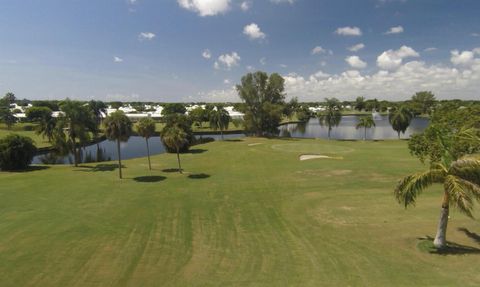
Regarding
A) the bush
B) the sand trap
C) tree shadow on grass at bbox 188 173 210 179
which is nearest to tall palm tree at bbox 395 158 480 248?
tree shadow on grass at bbox 188 173 210 179

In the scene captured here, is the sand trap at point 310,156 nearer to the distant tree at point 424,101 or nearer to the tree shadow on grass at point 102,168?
the tree shadow on grass at point 102,168

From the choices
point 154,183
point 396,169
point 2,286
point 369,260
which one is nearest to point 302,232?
point 369,260

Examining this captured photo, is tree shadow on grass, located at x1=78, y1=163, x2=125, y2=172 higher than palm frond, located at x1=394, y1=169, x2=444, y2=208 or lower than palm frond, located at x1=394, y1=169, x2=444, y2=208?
lower

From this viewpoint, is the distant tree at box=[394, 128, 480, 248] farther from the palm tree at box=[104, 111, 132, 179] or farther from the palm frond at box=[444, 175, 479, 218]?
the palm tree at box=[104, 111, 132, 179]

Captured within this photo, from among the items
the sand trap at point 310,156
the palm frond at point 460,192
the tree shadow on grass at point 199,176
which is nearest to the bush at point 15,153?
the tree shadow on grass at point 199,176

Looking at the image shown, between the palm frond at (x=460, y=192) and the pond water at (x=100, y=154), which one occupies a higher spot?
the palm frond at (x=460, y=192)

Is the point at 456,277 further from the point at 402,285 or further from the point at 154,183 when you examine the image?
the point at 154,183
